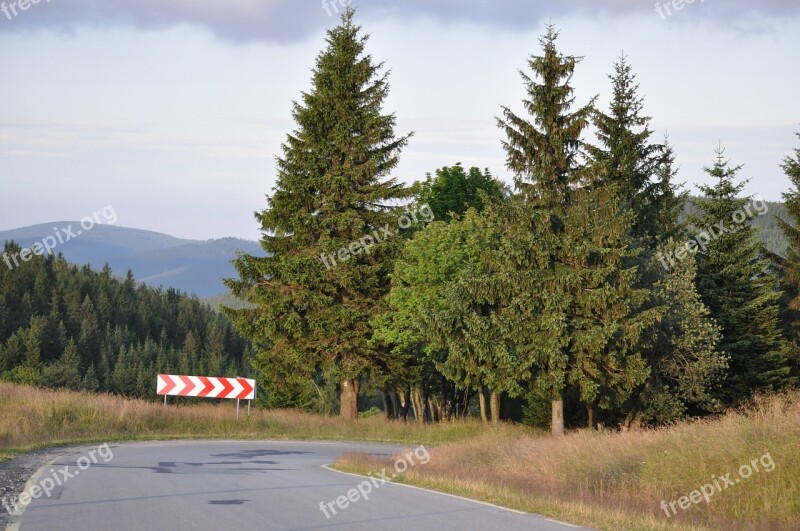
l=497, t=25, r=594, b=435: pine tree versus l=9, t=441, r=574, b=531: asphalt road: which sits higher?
l=497, t=25, r=594, b=435: pine tree

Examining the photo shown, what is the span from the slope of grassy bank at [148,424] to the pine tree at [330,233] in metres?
4.29

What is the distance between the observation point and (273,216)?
3959 centimetres

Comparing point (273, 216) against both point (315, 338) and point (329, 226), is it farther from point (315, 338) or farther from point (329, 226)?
point (315, 338)

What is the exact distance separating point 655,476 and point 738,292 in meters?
31.0

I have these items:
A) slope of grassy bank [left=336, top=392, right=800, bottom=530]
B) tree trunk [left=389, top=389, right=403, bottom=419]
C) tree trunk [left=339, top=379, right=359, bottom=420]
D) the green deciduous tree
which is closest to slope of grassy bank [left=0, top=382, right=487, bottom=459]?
tree trunk [left=339, top=379, right=359, bottom=420]

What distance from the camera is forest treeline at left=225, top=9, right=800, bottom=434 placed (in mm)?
29172

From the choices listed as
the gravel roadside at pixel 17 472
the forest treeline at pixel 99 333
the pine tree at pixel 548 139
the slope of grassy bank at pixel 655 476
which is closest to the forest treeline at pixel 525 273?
the pine tree at pixel 548 139

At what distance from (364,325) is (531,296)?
10.9 metres

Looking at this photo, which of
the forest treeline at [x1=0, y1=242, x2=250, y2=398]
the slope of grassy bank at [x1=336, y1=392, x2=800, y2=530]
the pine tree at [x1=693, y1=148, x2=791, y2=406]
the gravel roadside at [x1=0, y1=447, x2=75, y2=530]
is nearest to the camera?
the gravel roadside at [x1=0, y1=447, x2=75, y2=530]

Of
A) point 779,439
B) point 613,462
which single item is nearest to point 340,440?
point 613,462

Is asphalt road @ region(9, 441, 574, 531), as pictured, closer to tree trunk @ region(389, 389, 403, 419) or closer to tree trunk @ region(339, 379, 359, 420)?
tree trunk @ region(339, 379, 359, 420)

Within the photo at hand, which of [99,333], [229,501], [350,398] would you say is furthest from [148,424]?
[99,333]

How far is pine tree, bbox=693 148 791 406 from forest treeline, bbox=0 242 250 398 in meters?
79.1

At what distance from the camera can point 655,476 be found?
49.0ft
